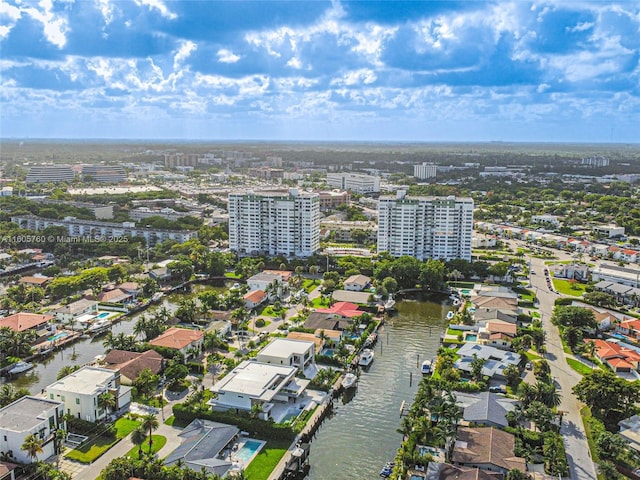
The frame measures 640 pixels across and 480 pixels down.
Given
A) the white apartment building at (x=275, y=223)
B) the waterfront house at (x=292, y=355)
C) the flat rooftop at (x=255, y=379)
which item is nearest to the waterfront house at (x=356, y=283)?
the white apartment building at (x=275, y=223)

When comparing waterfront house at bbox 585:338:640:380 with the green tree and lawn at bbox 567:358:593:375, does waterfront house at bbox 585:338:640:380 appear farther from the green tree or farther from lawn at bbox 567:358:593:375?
the green tree

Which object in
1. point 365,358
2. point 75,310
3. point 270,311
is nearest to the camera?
point 365,358

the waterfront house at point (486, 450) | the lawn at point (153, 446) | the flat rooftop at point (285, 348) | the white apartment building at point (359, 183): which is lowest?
the lawn at point (153, 446)

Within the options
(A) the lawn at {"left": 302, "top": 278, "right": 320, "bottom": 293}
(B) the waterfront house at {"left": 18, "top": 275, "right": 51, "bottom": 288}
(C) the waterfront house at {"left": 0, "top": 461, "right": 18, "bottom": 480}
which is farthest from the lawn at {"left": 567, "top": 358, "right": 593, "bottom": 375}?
(B) the waterfront house at {"left": 18, "top": 275, "right": 51, "bottom": 288}

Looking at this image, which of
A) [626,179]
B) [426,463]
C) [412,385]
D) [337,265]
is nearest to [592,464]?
[426,463]

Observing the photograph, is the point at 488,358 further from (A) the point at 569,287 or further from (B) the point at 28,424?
(B) the point at 28,424

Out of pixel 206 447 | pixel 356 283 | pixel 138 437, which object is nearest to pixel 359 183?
pixel 356 283

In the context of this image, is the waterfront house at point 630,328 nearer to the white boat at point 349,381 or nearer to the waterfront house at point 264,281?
A: the white boat at point 349,381
